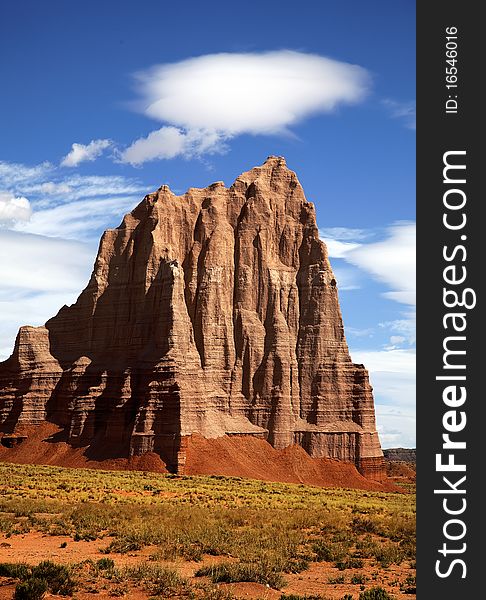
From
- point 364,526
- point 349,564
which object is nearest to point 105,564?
point 349,564

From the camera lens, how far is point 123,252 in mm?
99375

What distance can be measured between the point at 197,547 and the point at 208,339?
205ft

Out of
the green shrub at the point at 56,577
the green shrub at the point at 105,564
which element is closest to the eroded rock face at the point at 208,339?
the green shrub at the point at 105,564

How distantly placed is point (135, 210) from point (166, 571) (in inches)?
3204

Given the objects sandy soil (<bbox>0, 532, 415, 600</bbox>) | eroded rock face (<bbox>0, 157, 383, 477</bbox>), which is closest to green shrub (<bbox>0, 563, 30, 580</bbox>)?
sandy soil (<bbox>0, 532, 415, 600</bbox>)

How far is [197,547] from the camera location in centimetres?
2995

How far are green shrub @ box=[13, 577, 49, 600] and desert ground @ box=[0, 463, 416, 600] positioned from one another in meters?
0.03

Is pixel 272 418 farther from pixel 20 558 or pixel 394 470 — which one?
pixel 20 558

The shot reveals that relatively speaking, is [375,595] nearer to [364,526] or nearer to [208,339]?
[364,526]

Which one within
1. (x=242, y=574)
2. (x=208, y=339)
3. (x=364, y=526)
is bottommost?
(x=242, y=574)

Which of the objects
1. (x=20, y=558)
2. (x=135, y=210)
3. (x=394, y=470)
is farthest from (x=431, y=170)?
(x=394, y=470)

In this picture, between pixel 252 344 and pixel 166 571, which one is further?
pixel 252 344

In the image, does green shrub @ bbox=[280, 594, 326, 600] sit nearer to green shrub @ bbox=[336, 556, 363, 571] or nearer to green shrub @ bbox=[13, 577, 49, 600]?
green shrub @ bbox=[336, 556, 363, 571]

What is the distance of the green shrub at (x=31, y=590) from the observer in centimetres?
2142
